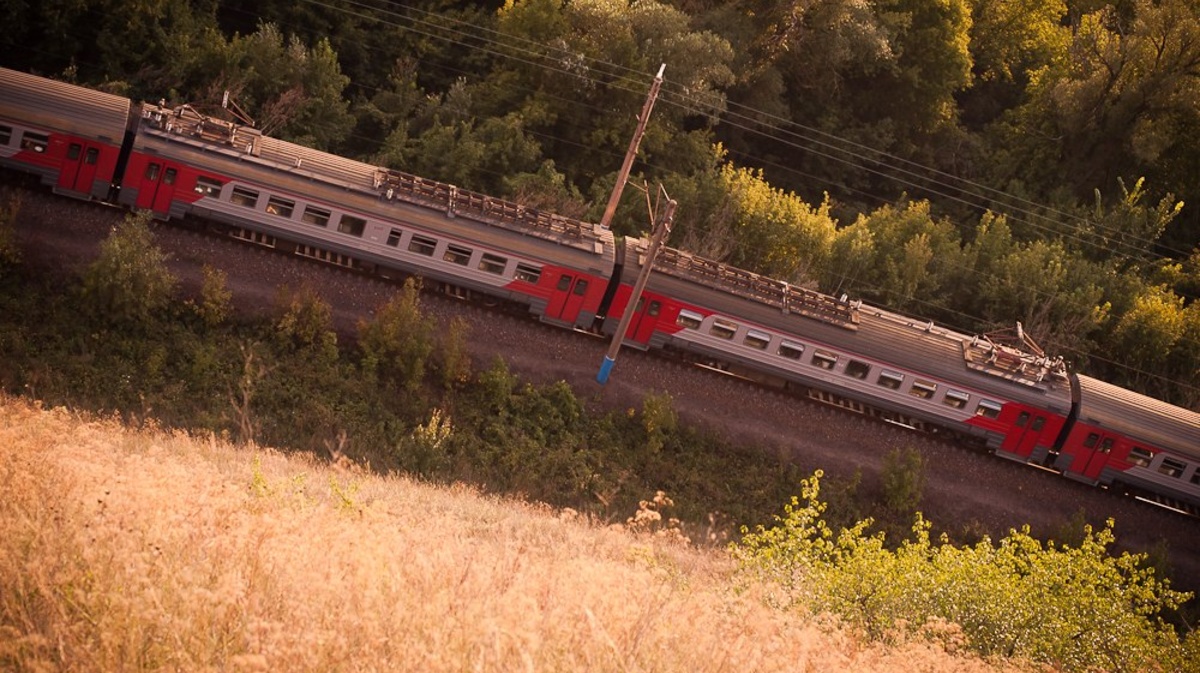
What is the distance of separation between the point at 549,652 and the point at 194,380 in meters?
18.0

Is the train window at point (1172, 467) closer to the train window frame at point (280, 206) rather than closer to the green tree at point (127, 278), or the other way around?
the train window frame at point (280, 206)

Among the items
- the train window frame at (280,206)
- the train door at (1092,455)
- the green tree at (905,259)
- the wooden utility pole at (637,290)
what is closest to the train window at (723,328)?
the wooden utility pole at (637,290)

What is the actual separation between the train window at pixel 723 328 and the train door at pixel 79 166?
16370mm

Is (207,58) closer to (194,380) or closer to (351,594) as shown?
(194,380)

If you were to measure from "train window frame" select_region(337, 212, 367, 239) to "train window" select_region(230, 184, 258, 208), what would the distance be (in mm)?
2141

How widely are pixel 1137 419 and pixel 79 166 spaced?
98.7 ft

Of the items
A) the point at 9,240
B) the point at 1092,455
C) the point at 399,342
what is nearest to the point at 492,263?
the point at 399,342

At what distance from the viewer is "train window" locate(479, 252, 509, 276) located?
28.9 m

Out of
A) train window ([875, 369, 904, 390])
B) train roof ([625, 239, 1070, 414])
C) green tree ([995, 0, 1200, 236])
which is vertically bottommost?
train window ([875, 369, 904, 390])

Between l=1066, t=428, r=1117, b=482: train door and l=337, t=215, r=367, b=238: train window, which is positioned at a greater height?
l=1066, t=428, r=1117, b=482: train door

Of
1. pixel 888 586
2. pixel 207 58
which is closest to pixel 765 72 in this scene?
pixel 207 58

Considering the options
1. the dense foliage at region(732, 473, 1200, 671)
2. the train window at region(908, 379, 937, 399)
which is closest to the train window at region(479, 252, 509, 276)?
the train window at region(908, 379, 937, 399)

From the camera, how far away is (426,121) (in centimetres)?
4031

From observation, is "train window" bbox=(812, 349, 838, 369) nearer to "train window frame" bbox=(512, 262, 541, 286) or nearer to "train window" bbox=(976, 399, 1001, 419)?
"train window" bbox=(976, 399, 1001, 419)
